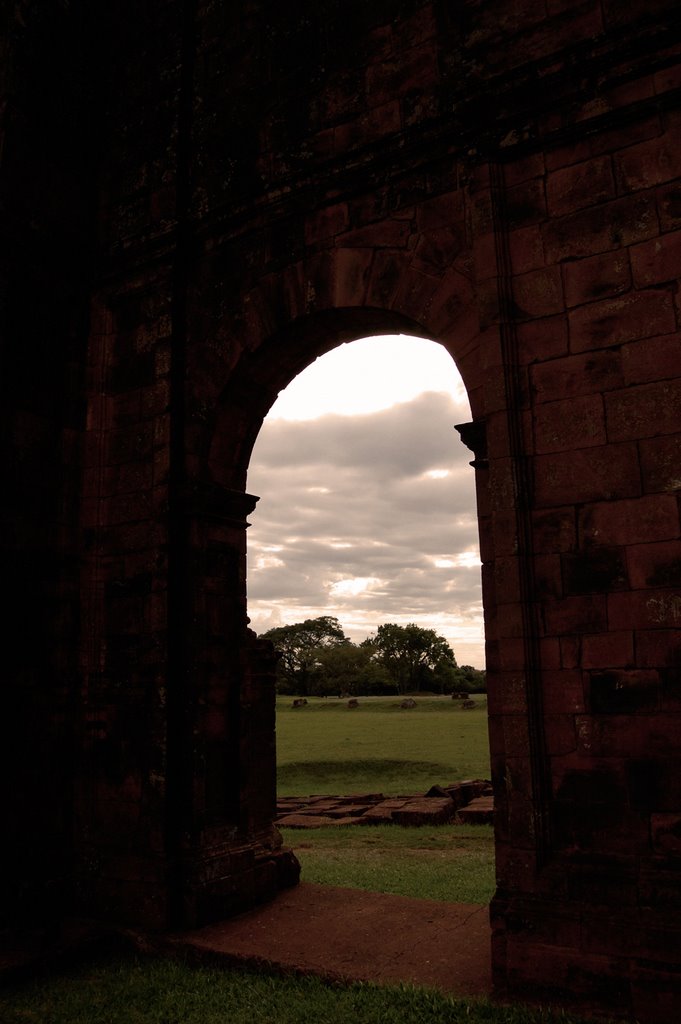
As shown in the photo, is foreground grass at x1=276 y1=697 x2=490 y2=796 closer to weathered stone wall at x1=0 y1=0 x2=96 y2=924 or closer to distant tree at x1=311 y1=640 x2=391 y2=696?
weathered stone wall at x1=0 y1=0 x2=96 y2=924

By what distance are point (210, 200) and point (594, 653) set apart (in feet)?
16.1

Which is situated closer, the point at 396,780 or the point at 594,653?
the point at 594,653

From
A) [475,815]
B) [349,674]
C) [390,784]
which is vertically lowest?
[390,784]

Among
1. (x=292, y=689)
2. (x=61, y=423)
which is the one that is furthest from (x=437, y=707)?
(x=61, y=423)

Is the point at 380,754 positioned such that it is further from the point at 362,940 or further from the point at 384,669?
the point at 384,669

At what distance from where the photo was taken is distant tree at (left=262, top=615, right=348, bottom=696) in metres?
54.3

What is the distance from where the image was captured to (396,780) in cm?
1405

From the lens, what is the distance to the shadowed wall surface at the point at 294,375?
4.28m

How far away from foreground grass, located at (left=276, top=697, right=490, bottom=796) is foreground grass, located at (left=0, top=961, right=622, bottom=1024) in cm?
812

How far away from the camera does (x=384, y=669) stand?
55.8 metres

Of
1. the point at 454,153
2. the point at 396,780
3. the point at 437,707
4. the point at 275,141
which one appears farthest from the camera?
the point at 437,707

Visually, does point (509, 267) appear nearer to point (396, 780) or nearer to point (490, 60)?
point (490, 60)

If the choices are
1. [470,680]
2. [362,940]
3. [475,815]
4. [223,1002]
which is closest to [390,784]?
Answer: [475,815]

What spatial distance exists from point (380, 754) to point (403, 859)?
321 inches
